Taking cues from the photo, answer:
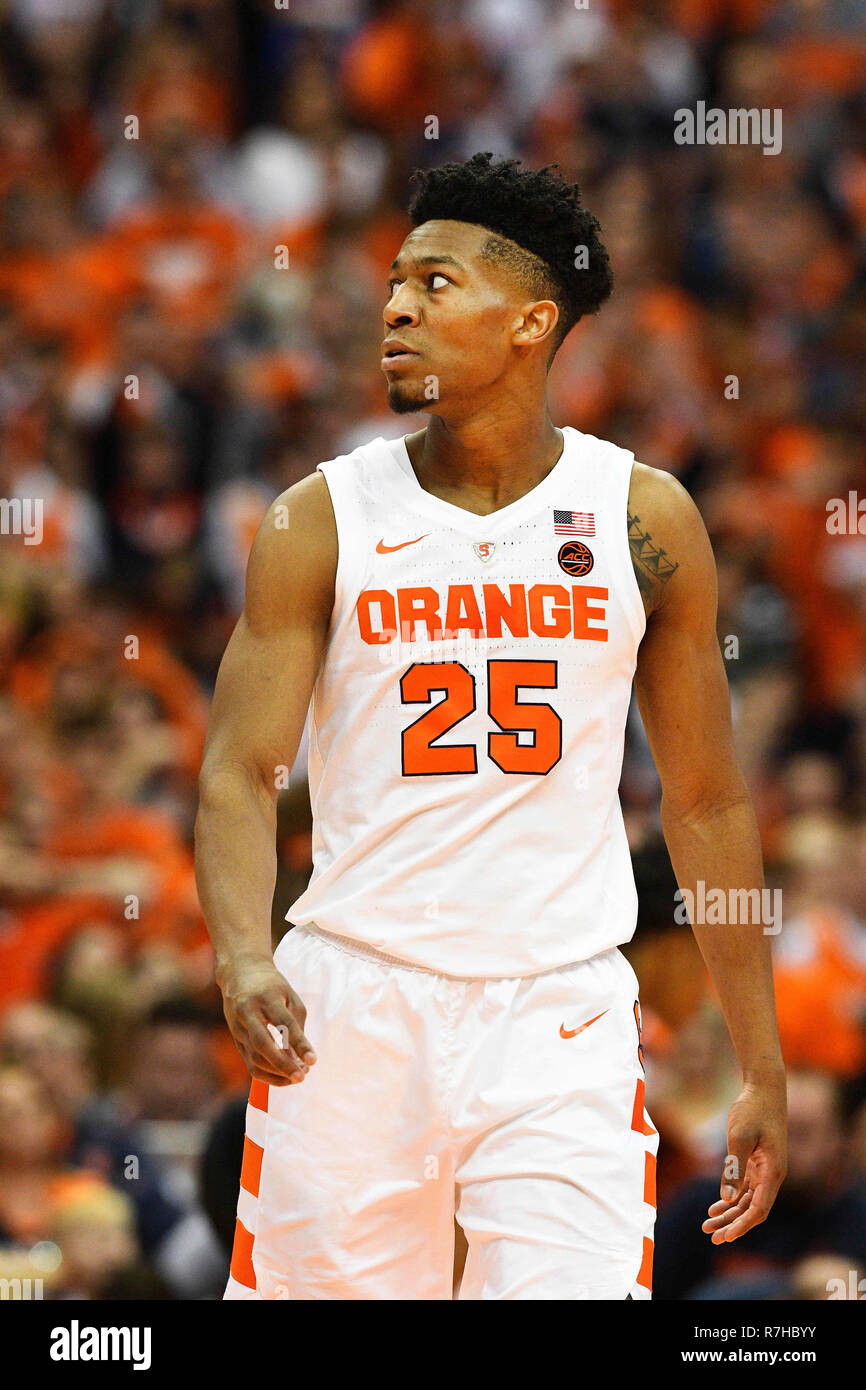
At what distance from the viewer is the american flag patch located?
3.26 meters

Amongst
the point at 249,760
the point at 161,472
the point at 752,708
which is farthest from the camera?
the point at 161,472

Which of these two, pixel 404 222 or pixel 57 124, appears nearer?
pixel 404 222

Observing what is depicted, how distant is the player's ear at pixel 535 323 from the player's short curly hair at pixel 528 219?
0.03 metres

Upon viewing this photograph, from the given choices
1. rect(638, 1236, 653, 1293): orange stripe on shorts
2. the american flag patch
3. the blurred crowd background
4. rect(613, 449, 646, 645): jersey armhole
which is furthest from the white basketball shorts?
the blurred crowd background

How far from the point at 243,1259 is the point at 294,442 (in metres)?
4.94

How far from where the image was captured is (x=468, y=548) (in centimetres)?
323

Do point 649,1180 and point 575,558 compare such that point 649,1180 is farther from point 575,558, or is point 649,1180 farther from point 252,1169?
point 575,558

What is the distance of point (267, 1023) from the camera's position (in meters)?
2.76

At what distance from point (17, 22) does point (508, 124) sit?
250 cm

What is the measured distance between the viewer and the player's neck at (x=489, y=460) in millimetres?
3352

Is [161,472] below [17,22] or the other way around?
below

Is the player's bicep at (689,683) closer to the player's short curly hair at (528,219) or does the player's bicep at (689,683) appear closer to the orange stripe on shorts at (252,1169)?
the player's short curly hair at (528,219)

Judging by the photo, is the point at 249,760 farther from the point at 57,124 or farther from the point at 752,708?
the point at 57,124
